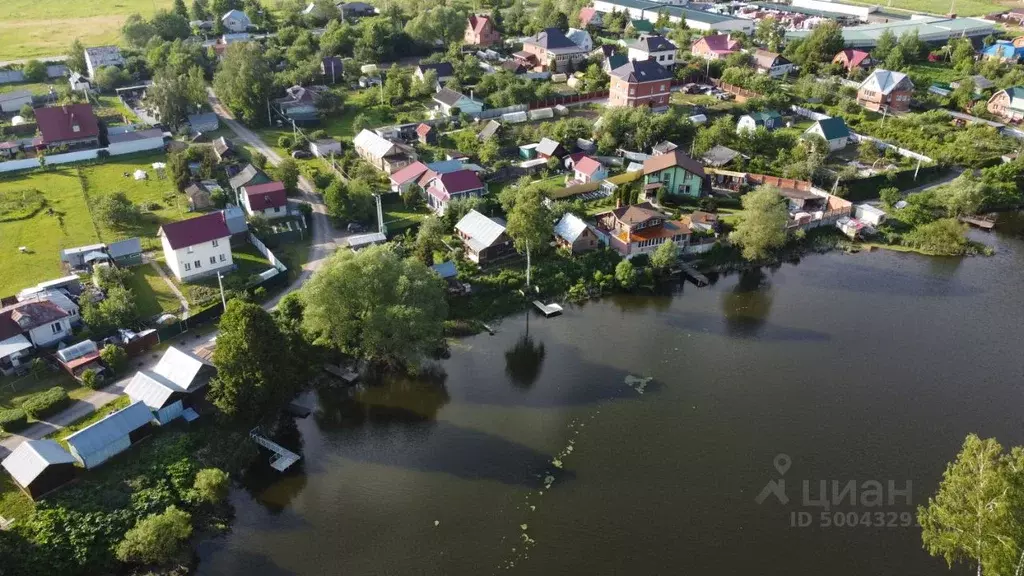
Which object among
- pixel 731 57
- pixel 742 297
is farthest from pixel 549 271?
pixel 731 57

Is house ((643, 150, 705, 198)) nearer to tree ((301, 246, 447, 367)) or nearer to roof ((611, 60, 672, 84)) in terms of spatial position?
roof ((611, 60, 672, 84))

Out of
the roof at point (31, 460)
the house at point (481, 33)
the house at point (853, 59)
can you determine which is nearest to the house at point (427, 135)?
the house at point (481, 33)

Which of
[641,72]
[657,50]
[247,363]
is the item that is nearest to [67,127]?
[247,363]

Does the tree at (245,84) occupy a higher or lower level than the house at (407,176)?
higher

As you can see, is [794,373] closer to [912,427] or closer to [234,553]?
[912,427]

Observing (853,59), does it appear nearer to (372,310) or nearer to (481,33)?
(481,33)

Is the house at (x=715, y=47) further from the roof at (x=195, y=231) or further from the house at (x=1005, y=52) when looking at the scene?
the roof at (x=195, y=231)
